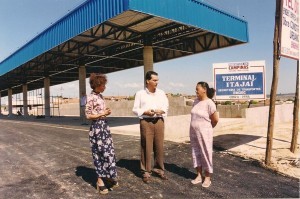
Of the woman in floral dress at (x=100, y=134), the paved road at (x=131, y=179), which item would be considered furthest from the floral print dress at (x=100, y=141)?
the paved road at (x=131, y=179)

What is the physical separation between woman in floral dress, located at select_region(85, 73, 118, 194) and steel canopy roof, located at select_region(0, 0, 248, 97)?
272 inches

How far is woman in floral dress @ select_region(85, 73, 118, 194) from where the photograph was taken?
4672 millimetres

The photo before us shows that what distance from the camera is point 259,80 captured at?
1432 cm

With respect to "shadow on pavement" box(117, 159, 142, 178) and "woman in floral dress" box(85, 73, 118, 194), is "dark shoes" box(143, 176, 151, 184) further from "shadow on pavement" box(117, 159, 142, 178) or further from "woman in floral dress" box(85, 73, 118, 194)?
"woman in floral dress" box(85, 73, 118, 194)

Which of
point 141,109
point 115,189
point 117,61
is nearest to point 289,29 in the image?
point 141,109

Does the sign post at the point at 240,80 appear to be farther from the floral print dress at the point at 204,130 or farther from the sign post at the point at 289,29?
the floral print dress at the point at 204,130

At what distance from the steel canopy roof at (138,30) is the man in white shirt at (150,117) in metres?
6.54

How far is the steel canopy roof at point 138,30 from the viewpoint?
12.3 metres

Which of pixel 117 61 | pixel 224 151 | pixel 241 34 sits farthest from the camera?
pixel 117 61

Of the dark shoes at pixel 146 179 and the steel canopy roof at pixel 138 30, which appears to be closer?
the dark shoes at pixel 146 179

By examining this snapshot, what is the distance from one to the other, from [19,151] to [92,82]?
5745 mm

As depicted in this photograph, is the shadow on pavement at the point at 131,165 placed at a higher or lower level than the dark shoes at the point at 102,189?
lower

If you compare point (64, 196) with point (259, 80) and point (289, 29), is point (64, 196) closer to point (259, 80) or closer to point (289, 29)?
point (289, 29)

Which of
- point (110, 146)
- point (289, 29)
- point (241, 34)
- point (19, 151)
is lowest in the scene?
point (19, 151)
